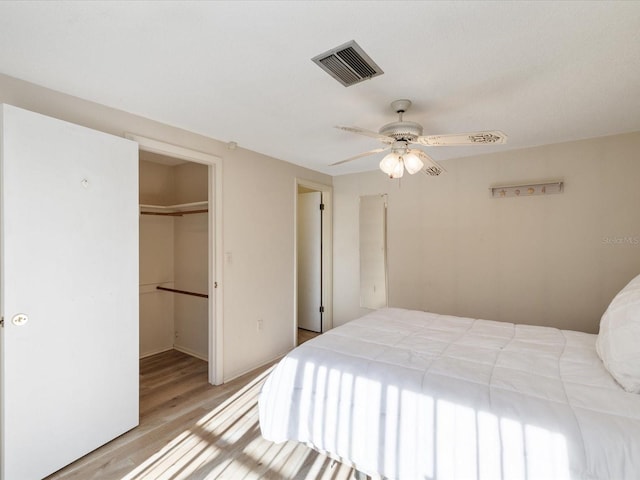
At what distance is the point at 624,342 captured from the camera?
1439 mm

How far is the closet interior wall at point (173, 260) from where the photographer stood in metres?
3.79

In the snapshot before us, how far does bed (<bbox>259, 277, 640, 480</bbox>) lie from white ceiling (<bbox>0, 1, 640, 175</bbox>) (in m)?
1.34

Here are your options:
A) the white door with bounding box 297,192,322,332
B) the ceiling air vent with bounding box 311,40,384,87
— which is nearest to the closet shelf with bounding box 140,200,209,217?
the white door with bounding box 297,192,322,332

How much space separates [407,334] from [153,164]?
12.3 ft

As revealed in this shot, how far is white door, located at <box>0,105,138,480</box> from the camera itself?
1.69 metres

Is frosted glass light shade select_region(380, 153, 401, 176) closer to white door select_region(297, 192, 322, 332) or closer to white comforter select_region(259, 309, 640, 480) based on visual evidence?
white comforter select_region(259, 309, 640, 480)

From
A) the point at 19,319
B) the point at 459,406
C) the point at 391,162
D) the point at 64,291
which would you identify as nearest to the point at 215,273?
the point at 64,291

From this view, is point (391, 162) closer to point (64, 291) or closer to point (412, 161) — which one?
point (412, 161)

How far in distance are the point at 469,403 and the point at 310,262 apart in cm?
357

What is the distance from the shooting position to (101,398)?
2078 millimetres

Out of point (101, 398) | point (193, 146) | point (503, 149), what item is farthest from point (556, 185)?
point (101, 398)

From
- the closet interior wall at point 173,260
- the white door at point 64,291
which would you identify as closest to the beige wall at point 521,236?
the closet interior wall at point 173,260

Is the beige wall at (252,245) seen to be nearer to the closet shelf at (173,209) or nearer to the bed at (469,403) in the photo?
the closet shelf at (173,209)

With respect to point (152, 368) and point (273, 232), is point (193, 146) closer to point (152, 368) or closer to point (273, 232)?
point (273, 232)
